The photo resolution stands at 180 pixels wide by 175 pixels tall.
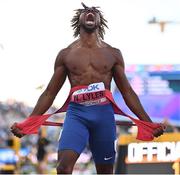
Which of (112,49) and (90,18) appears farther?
(112,49)

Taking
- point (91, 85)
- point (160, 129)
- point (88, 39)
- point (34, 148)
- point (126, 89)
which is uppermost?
point (88, 39)

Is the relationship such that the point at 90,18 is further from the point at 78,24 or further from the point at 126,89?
the point at 126,89

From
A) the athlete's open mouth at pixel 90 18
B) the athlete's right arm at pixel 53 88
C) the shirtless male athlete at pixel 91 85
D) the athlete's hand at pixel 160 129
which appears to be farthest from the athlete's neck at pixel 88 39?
the athlete's hand at pixel 160 129

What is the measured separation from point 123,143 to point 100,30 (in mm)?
7175

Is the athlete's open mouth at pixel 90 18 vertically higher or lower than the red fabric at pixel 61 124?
higher

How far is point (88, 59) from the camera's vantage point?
22.8 feet

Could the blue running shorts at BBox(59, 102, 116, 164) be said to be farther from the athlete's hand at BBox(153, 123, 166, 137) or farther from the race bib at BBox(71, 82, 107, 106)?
the athlete's hand at BBox(153, 123, 166, 137)

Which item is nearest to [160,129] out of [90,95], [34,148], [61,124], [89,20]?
[90,95]

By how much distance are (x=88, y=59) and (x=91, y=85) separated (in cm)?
26

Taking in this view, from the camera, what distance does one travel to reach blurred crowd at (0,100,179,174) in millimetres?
A: 16766

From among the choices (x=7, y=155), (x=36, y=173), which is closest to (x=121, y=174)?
(x=36, y=173)

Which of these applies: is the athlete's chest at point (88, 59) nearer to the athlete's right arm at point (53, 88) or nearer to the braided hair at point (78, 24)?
the athlete's right arm at point (53, 88)

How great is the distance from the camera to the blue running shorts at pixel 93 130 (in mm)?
6781

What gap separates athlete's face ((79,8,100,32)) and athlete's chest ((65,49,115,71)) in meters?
0.22
